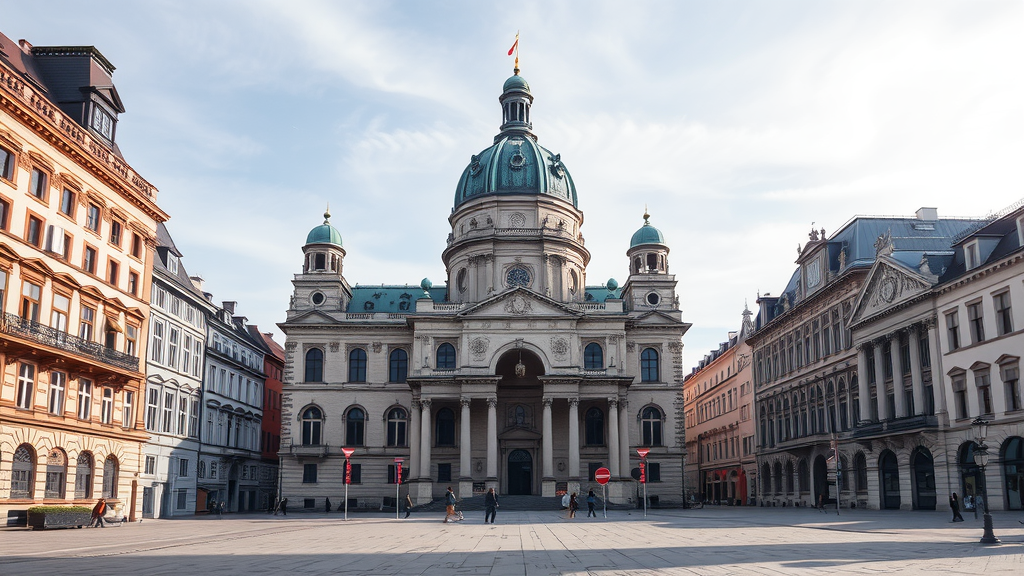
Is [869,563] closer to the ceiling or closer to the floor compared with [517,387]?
closer to the floor

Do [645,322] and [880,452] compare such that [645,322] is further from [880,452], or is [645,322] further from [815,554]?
[815,554]

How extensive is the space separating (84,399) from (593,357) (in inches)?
1626

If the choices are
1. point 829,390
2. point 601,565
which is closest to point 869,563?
point 601,565

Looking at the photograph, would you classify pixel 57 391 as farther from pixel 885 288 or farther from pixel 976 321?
pixel 885 288

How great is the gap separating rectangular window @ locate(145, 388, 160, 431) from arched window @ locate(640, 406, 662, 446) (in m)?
37.8

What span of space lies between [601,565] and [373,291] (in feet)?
219

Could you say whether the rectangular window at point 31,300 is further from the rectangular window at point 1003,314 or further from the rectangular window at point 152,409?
the rectangular window at point 1003,314

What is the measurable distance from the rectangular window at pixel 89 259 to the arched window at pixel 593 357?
40.4 metres

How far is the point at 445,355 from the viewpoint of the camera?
71812 millimetres

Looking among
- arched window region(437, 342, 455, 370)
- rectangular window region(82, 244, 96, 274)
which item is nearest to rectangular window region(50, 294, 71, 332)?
rectangular window region(82, 244, 96, 274)

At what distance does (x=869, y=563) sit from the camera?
58.0 ft

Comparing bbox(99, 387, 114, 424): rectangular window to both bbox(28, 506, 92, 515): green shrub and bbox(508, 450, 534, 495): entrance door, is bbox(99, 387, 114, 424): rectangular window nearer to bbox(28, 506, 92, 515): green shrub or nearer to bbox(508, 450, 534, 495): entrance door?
bbox(28, 506, 92, 515): green shrub

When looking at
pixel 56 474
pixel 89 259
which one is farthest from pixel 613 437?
pixel 56 474

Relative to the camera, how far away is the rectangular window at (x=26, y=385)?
34375 millimetres
